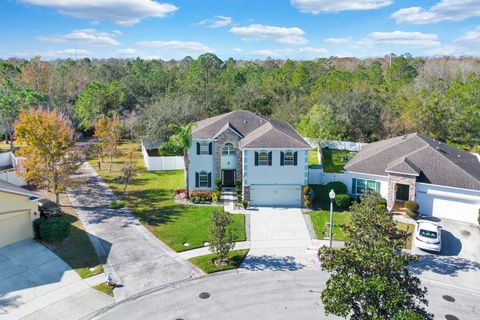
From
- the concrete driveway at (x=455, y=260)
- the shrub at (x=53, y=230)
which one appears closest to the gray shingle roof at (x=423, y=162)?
the concrete driveway at (x=455, y=260)

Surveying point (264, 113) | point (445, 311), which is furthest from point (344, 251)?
point (264, 113)

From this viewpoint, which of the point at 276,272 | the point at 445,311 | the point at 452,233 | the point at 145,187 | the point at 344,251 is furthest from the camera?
the point at 145,187

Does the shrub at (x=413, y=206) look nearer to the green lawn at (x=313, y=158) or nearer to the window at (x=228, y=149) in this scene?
the window at (x=228, y=149)

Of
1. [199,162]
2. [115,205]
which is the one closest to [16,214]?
[115,205]

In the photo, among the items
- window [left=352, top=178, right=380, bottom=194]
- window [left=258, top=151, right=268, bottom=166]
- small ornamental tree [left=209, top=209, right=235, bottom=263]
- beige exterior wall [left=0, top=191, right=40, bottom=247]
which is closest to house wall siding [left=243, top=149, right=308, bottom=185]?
window [left=258, top=151, right=268, bottom=166]

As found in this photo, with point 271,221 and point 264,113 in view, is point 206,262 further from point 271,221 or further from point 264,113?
point 264,113

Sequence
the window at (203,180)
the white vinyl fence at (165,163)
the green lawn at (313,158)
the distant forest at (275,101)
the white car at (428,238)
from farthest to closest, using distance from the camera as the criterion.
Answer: the distant forest at (275,101) → the green lawn at (313,158) → the white vinyl fence at (165,163) → the window at (203,180) → the white car at (428,238)
